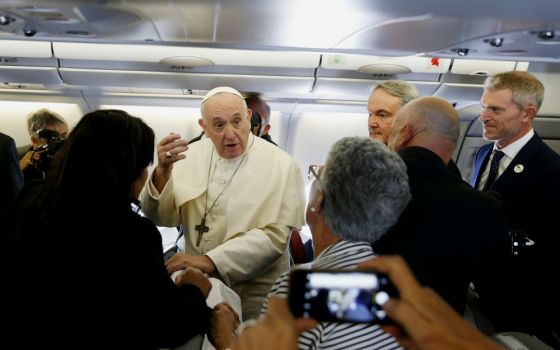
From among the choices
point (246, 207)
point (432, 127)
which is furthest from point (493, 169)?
point (246, 207)

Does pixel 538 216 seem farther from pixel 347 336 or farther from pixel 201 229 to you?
pixel 201 229

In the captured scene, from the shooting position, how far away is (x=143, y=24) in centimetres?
208

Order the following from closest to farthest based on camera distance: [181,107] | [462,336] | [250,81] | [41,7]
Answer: [462,336] < [41,7] < [250,81] < [181,107]

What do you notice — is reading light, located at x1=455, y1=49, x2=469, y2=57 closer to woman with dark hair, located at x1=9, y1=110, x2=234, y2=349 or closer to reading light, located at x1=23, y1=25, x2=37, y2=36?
woman with dark hair, located at x1=9, y1=110, x2=234, y2=349

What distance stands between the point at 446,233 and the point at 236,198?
134 cm

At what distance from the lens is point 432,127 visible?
2201mm

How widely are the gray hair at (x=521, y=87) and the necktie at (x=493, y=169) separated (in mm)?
332

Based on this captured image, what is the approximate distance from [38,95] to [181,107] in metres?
1.53

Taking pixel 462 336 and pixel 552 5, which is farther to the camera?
pixel 552 5

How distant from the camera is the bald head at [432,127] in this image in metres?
2.20

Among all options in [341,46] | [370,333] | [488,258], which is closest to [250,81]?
[341,46]

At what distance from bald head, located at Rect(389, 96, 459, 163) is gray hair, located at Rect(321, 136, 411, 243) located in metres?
0.67

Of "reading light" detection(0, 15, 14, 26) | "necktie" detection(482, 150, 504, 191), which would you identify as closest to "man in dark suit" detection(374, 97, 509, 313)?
"necktie" detection(482, 150, 504, 191)

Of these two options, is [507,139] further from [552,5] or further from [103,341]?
[103,341]
